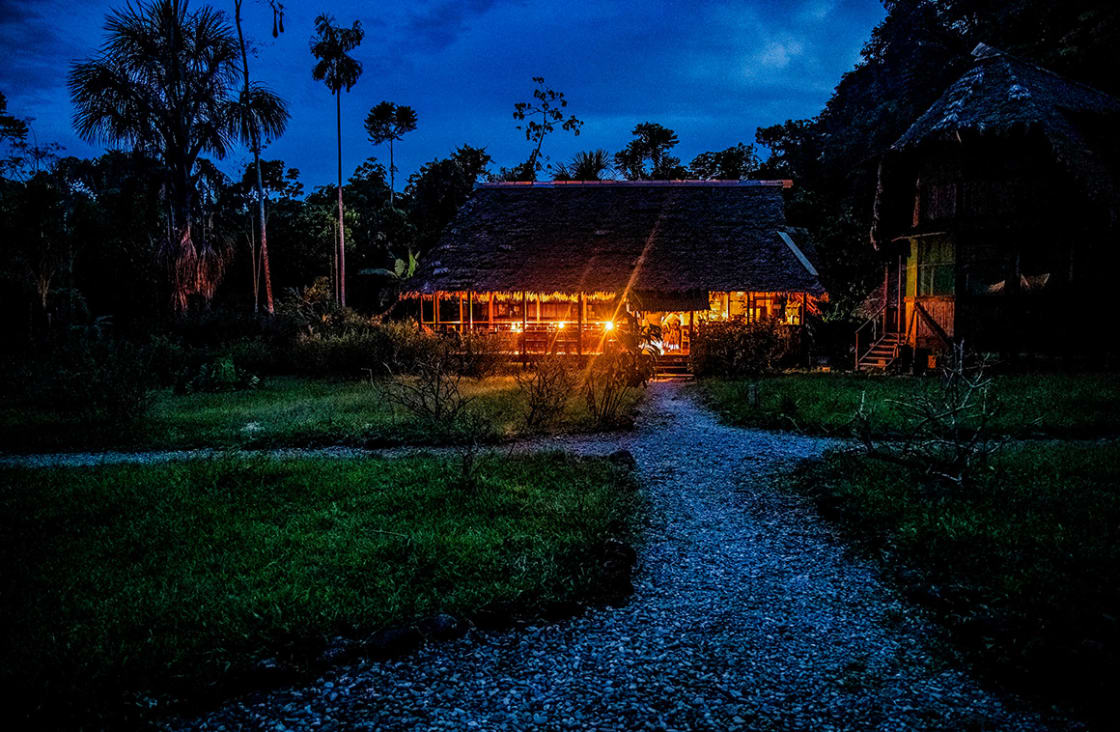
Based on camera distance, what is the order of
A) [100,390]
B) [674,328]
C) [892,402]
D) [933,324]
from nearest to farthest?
1. [100,390]
2. [892,402]
3. [933,324]
4. [674,328]

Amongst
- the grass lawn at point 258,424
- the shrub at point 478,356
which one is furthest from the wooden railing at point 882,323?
the grass lawn at point 258,424

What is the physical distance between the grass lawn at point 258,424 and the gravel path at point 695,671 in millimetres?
5645

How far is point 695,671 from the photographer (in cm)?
371

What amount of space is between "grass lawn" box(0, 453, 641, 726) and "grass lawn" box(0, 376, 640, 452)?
172 centimetres

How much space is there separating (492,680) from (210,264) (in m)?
21.7

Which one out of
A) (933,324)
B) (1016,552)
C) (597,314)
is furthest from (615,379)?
(597,314)

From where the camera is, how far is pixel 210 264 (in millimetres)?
21562

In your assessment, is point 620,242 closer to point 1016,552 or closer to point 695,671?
point 1016,552

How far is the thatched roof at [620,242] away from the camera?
19562mm

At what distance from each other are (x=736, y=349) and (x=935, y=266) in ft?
21.7

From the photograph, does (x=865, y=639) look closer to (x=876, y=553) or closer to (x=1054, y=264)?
(x=876, y=553)

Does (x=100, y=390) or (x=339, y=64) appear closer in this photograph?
(x=100, y=390)

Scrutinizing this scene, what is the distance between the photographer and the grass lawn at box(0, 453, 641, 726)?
12.6 ft

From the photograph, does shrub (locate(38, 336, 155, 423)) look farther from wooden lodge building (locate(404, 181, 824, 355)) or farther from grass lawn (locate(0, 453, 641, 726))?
wooden lodge building (locate(404, 181, 824, 355))
